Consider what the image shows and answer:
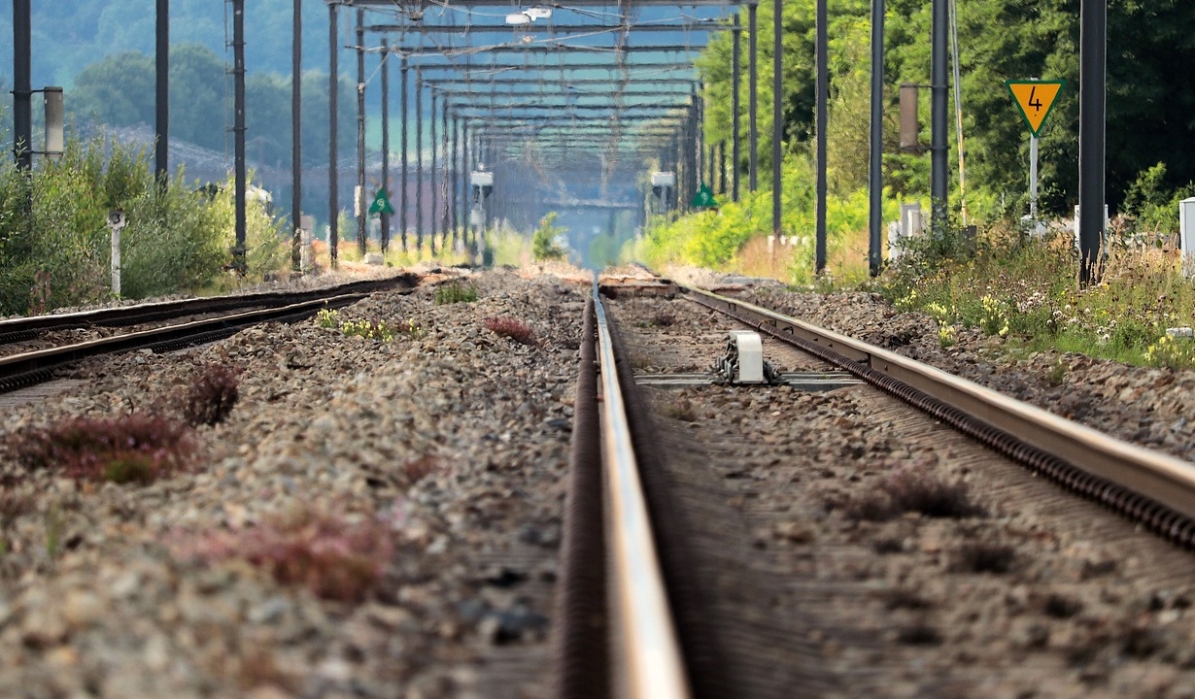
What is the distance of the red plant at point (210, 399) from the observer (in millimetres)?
9766

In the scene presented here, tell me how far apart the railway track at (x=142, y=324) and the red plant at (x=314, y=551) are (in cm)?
728

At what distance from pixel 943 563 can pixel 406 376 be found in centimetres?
593

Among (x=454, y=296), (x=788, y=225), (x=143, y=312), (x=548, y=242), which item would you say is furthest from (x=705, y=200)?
(x=143, y=312)

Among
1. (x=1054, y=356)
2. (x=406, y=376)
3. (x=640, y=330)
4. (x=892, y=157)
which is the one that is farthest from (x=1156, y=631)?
(x=892, y=157)

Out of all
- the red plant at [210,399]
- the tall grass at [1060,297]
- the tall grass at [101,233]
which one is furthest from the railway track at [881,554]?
the tall grass at [101,233]

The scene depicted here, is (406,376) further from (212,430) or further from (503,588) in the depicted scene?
(503,588)

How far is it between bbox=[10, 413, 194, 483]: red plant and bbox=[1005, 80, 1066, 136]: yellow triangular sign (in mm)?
14640

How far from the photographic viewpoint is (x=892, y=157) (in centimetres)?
5934

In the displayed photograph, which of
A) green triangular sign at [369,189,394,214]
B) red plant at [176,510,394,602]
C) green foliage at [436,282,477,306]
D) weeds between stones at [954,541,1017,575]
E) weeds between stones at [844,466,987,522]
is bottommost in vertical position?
weeds between stones at [954,541,1017,575]

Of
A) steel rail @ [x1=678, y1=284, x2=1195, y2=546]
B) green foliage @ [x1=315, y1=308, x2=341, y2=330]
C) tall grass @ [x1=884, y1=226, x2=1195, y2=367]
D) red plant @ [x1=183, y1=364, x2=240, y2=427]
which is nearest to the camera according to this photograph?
steel rail @ [x1=678, y1=284, x2=1195, y2=546]

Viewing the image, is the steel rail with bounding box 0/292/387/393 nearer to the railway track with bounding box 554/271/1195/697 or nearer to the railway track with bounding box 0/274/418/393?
the railway track with bounding box 0/274/418/393

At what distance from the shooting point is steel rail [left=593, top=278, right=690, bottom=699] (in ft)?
11.7

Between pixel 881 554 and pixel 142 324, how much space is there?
52.2ft

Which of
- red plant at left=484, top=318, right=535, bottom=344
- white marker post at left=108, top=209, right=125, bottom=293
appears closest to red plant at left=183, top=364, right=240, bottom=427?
red plant at left=484, top=318, right=535, bottom=344
